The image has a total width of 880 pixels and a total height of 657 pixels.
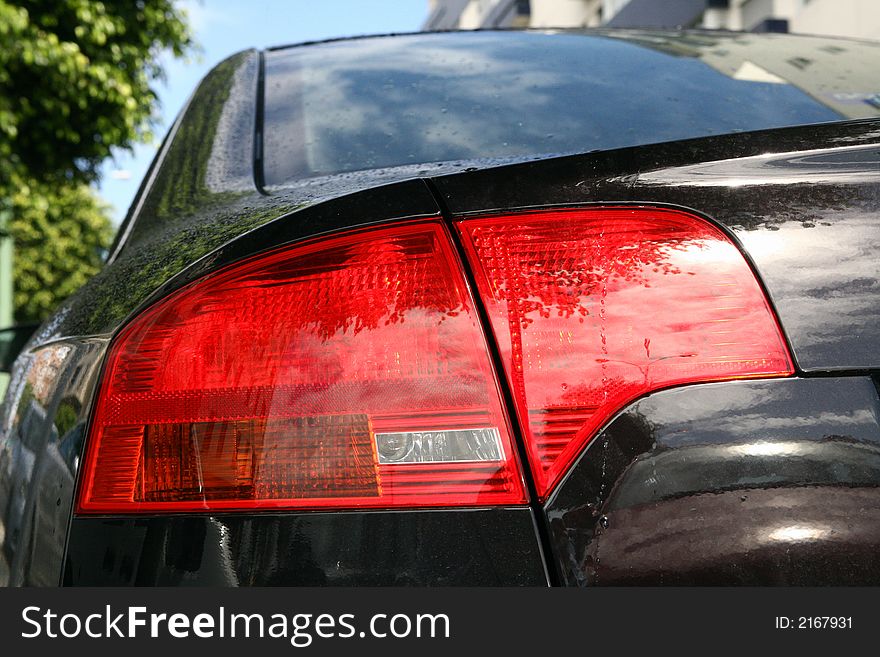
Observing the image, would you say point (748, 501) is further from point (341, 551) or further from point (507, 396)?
point (341, 551)

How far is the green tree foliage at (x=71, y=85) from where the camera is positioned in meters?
9.37

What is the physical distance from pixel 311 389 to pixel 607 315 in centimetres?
34

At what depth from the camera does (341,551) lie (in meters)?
1.02

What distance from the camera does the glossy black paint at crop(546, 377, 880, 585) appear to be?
38.7 inches

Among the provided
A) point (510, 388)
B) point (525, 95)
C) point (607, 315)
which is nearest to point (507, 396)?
point (510, 388)

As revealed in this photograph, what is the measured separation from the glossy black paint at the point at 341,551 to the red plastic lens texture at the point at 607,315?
82mm

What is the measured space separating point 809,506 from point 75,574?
809mm

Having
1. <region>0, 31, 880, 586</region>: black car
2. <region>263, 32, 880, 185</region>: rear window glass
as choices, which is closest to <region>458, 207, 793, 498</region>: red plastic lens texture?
<region>0, 31, 880, 586</region>: black car

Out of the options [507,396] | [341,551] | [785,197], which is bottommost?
[341,551]

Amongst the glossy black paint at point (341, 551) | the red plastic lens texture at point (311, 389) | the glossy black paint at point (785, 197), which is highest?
the glossy black paint at point (785, 197)

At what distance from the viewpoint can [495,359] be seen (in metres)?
1.05

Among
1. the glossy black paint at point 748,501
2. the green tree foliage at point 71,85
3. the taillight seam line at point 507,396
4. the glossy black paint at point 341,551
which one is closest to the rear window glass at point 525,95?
the taillight seam line at point 507,396

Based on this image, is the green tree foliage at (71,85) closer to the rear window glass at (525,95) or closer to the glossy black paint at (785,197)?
the rear window glass at (525,95)

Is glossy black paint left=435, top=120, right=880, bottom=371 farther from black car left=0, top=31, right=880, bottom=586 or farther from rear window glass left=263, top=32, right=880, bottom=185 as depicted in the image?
rear window glass left=263, top=32, right=880, bottom=185
